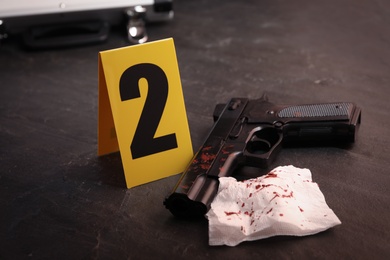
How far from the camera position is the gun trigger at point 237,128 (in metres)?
1.07

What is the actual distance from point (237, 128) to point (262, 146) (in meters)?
0.06

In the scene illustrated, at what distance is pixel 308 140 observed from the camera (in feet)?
3.70

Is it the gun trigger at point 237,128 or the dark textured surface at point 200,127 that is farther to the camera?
the gun trigger at point 237,128

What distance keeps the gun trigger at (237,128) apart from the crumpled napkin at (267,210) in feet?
0.35

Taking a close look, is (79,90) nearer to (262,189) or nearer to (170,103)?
(170,103)

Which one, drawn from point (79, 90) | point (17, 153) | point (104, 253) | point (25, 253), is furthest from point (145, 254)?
point (79, 90)

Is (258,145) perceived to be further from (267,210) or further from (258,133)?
(267,210)

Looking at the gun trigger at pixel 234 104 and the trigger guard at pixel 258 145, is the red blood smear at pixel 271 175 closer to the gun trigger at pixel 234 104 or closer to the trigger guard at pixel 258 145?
the trigger guard at pixel 258 145

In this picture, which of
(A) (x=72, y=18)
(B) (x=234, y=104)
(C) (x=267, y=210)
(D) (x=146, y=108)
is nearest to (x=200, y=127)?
(B) (x=234, y=104)

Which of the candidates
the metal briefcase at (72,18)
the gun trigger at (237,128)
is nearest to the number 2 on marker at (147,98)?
the gun trigger at (237,128)

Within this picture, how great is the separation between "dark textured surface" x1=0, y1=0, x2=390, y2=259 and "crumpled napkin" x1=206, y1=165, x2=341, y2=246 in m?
0.02

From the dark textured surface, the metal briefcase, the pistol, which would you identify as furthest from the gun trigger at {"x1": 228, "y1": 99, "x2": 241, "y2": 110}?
the metal briefcase

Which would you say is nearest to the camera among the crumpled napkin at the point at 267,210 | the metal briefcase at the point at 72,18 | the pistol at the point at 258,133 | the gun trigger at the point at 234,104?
the crumpled napkin at the point at 267,210

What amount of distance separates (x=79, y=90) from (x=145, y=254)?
0.66 meters
